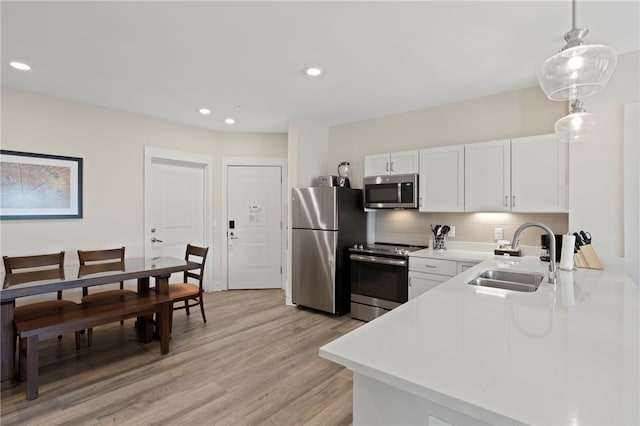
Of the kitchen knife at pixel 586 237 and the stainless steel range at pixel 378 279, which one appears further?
the stainless steel range at pixel 378 279

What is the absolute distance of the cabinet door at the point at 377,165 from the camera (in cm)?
389

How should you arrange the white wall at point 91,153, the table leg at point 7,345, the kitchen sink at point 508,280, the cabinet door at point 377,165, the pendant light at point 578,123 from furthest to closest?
the cabinet door at point 377,165
the white wall at point 91,153
the table leg at point 7,345
the kitchen sink at point 508,280
the pendant light at point 578,123

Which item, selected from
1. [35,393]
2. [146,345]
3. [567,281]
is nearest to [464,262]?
[567,281]

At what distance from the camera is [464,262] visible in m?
3.04

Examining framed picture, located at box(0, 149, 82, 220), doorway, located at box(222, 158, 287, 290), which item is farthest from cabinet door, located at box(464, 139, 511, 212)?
framed picture, located at box(0, 149, 82, 220)

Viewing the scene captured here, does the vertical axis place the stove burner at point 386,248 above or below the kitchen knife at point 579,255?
below

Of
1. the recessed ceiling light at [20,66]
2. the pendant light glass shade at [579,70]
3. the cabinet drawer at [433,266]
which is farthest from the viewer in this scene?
the cabinet drawer at [433,266]

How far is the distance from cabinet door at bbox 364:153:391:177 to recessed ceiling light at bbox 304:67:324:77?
1.40 m

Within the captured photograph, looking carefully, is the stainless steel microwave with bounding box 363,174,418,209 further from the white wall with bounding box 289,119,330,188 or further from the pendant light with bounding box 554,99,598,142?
the pendant light with bounding box 554,99,598,142

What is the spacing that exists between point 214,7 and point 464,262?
9.56 feet

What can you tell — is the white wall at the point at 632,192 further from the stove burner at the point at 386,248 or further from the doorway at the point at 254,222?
the doorway at the point at 254,222

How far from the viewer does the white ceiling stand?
1984mm

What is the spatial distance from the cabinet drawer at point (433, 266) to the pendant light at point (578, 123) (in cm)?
149

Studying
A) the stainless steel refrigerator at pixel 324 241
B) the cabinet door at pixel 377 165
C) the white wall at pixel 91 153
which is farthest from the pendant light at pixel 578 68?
the white wall at pixel 91 153
